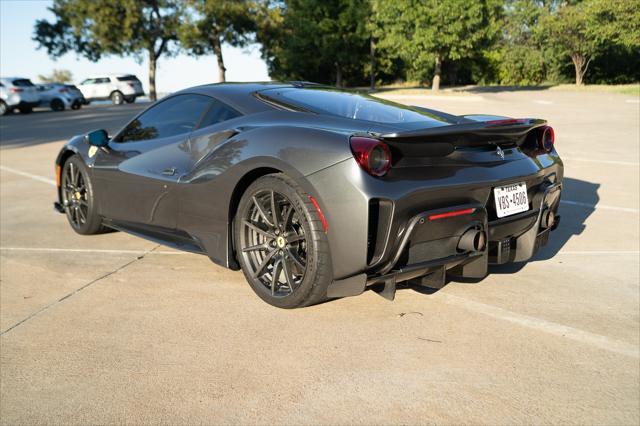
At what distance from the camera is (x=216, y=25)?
42.0 metres

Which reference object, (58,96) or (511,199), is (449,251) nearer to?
(511,199)

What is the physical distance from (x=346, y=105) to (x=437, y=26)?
31.3 m

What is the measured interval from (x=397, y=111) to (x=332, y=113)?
1.76ft

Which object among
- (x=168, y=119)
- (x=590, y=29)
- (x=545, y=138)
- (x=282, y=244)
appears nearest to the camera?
(x=282, y=244)

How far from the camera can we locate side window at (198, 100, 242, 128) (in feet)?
13.2

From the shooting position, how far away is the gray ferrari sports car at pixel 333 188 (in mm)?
3107

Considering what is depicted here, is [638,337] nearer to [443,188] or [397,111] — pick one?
[443,188]

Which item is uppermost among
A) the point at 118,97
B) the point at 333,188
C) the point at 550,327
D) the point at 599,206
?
the point at 118,97

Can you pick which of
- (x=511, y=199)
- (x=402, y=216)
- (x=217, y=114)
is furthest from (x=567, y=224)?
(x=217, y=114)

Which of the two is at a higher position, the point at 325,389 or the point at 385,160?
the point at 385,160

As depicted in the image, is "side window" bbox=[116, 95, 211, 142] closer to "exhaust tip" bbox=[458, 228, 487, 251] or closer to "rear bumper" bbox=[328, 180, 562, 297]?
"rear bumper" bbox=[328, 180, 562, 297]

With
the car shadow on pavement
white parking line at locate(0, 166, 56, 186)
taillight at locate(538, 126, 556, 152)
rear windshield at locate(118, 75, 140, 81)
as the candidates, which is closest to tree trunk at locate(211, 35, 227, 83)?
rear windshield at locate(118, 75, 140, 81)

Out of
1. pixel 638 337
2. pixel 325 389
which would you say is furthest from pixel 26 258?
pixel 638 337

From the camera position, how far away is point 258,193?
3.58 metres
